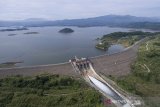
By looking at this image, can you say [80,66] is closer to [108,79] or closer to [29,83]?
[108,79]

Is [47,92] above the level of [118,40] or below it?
above

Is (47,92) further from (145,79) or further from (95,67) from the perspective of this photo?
(145,79)

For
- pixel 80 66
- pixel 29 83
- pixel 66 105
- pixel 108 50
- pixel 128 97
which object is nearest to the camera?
pixel 66 105

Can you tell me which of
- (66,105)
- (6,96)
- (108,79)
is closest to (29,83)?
(6,96)

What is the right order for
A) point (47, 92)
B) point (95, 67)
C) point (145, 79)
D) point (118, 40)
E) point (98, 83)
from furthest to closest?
1. point (118, 40)
2. point (95, 67)
3. point (145, 79)
4. point (98, 83)
5. point (47, 92)

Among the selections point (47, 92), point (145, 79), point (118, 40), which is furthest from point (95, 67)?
Answer: point (118, 40)

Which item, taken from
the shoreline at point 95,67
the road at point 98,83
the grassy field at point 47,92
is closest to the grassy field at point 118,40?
the shoreline at point 95,67

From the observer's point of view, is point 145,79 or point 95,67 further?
point 95,67
